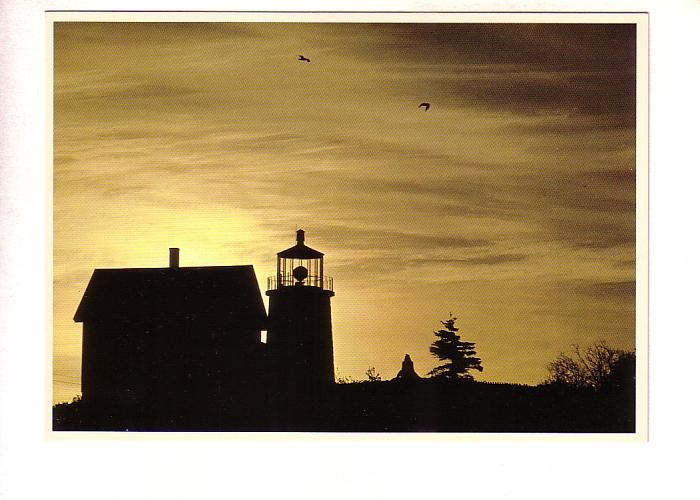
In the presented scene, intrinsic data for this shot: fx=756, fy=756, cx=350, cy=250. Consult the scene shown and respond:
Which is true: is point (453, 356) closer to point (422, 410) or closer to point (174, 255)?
point (422, 410)

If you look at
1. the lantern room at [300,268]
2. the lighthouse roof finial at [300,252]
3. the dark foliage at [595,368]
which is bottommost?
the dark foliage at [595,368]

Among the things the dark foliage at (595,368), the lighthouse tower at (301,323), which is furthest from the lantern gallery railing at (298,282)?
the dark foliage at (595,368)

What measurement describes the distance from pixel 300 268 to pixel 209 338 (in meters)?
0.36

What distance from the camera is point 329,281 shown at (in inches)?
94.1

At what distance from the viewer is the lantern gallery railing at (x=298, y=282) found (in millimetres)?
2369

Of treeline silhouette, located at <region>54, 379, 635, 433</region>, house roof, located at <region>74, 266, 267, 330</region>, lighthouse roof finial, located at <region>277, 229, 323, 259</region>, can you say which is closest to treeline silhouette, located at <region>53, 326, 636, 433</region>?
treeline silhouette, located at <region>54, 379, 635, 433</region>

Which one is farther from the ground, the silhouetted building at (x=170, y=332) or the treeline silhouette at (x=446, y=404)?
the silhouetted building at (x=170, y=332)

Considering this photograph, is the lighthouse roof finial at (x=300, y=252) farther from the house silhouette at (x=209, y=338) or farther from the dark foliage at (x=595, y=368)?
the dark foliage at (x=595, y=368)

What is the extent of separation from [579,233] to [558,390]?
19.6 inches

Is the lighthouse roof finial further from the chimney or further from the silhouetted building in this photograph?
the chimney

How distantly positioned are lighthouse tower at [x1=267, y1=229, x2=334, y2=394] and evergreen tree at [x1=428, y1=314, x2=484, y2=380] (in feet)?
1.10
